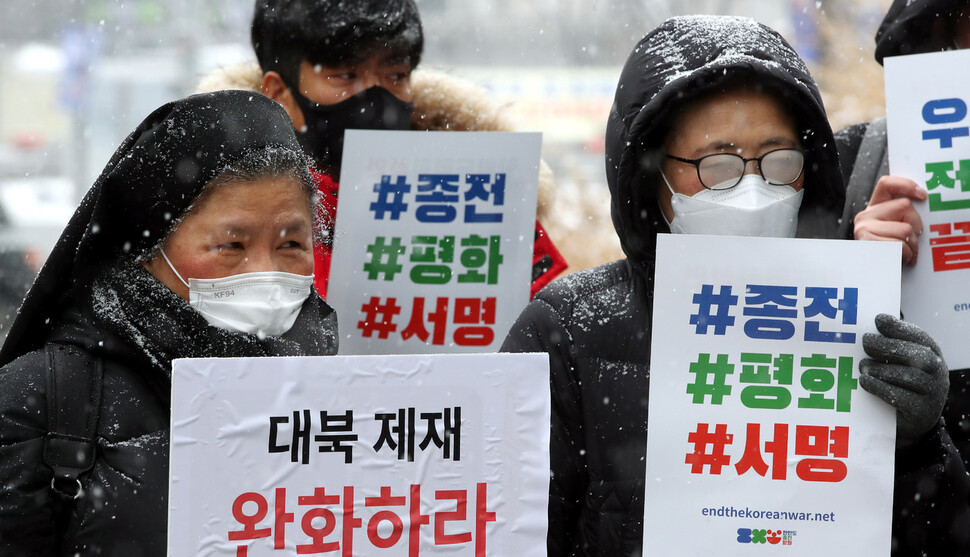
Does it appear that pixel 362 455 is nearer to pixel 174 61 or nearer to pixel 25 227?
pixel 25 227

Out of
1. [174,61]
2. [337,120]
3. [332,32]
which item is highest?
[174,61]

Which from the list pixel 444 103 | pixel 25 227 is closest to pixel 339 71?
pixel 444 103

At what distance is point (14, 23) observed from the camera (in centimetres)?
1811

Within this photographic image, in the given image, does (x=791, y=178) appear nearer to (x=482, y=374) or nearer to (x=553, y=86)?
(x=482, y=374)

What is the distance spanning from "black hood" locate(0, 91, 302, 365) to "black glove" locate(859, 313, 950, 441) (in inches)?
60.4

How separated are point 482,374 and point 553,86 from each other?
15.9 m

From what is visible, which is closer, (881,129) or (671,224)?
(671,224)

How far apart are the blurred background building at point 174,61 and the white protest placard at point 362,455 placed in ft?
36.1

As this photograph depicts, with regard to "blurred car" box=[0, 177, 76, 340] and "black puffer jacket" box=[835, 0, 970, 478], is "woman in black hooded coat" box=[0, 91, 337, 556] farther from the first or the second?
"blurred car" box=[0, 177, 76, 340]

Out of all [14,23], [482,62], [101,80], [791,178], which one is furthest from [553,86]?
[791,178]

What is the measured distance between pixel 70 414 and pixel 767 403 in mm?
1534

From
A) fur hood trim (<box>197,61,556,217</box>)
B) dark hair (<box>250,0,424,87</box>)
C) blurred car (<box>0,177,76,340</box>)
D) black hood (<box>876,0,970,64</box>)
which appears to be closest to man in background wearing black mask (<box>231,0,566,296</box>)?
dark hair (<box>250,0,424,87</box>)

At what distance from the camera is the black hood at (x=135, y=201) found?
2.70 metres

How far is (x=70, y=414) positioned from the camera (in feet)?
8.20
